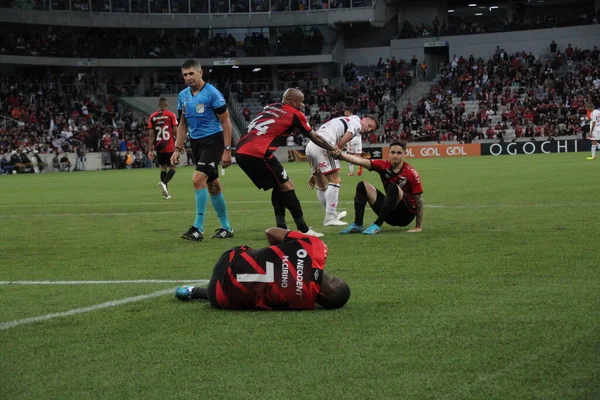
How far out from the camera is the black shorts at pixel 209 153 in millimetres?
11969

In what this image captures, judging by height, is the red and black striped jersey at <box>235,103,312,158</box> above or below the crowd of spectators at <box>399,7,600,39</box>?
below

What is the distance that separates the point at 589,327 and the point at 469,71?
199 feet

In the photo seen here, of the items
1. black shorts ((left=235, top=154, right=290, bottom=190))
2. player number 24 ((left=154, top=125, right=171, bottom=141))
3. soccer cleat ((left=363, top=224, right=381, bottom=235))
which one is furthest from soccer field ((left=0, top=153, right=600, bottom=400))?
player number 24 ((left=154, top=125, right=171, bottom=141))

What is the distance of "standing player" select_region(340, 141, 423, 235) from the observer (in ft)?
36.8

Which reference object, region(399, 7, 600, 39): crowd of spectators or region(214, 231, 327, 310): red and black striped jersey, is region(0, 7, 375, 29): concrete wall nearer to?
region(399, 7, 600, 39): crowd of spectators

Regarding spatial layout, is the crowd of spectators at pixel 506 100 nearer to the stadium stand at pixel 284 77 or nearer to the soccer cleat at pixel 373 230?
the stadium stand at pixel 284 77

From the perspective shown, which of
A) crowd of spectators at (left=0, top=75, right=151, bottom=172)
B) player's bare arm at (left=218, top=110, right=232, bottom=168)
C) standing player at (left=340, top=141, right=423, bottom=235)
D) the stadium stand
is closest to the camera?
standing player at (left=340, top=141, right=423, bottom=235)

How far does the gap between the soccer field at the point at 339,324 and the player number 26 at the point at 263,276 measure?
24cm

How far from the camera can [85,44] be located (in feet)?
212

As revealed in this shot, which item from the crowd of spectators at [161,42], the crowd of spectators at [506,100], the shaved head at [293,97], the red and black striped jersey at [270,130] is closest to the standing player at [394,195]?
the red and black striped jersey at [270,130]

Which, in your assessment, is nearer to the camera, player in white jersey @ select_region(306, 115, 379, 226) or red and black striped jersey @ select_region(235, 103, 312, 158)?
red and black striped jersey @ select_region(235, 103, 312, 158)

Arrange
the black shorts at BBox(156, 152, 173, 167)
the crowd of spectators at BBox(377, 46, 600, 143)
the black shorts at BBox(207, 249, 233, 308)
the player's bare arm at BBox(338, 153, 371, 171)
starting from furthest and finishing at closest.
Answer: the crowd of spectators at BBox(377, 46, 600, 143) < the black shorts at BBox(156, 152, 173, 167) < the player's bare arm at BBox(338, 153, 371, 171) < the black shorts at BBox(207, 249, 233, 308)

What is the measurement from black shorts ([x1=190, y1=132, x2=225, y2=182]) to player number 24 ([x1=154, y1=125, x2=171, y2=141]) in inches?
369

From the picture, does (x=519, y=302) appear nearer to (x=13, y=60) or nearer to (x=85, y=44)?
(x=13, y=60)
